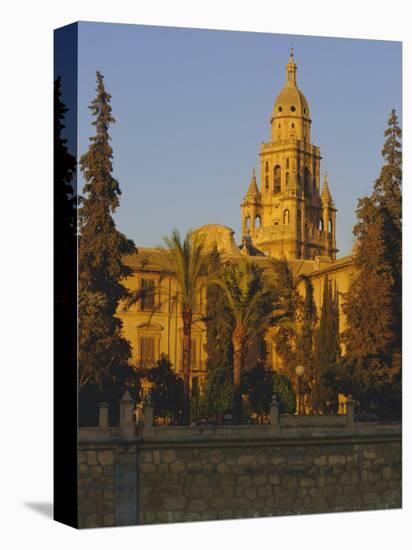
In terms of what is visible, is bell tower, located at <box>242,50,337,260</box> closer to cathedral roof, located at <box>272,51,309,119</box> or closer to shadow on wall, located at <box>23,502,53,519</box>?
cathedral roof, located at <box>272,51,309,119</box>

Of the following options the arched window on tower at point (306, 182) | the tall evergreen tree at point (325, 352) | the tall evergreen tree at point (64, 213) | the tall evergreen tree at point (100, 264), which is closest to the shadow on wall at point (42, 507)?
the tall evergreen tree at point (100, 264)

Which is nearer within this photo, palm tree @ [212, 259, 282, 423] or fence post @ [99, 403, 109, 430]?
fence post @ [99, 403, 109, 430]

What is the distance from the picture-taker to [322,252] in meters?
27.5

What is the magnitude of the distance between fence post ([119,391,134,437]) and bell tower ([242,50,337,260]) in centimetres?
317

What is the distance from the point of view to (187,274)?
26328 millimetres

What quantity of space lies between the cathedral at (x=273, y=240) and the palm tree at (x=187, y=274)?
99 millimetres

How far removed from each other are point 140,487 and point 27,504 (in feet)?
8.39

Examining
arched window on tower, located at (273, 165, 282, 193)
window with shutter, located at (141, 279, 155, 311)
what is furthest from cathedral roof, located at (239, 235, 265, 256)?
window with shutter, located at (141, 279, 155, 311)

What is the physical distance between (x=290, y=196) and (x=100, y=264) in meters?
3.99

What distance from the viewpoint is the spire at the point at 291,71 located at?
2681 cm

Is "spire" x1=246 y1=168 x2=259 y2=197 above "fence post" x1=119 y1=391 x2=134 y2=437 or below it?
above

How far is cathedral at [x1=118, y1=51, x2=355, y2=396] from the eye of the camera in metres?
25.9

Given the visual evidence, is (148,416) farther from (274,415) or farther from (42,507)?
(42,507)

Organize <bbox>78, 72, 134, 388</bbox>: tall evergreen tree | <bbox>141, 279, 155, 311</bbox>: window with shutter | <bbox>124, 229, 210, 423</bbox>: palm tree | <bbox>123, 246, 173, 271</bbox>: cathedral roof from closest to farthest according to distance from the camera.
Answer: <bbox>78, 72, 134, 388</bbox>: tall evergreen tree, <bbox>123, 246, 173, 271</bbox>: cathedral roof, <bbox>141, 279, 155, 311</bbox>: window with shutter, <bbox>124, 229, 210, 423</bbox>: palm tree
